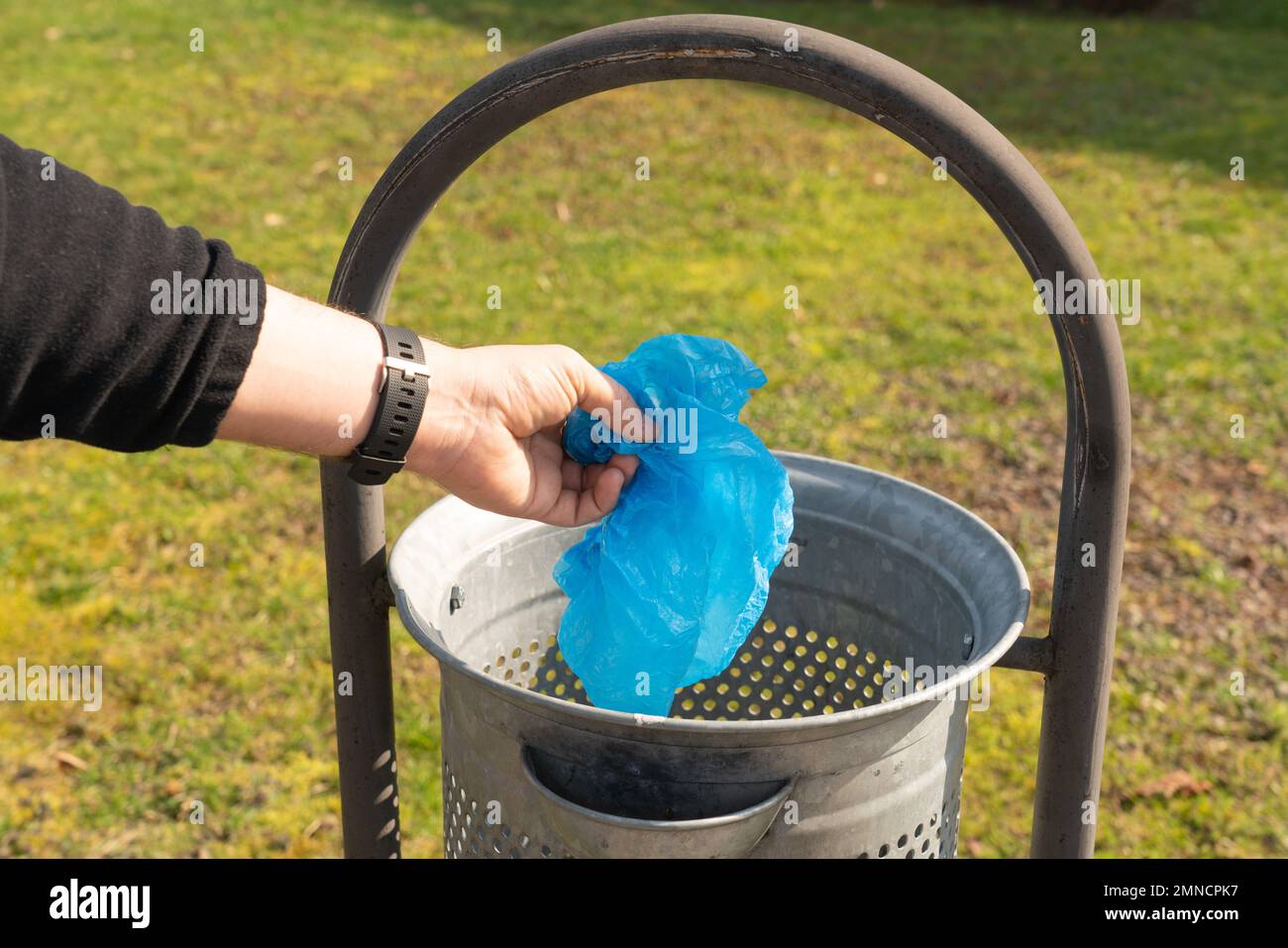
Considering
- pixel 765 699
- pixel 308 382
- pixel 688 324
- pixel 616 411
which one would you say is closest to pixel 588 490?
pixel 616 411

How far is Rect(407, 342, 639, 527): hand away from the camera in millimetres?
1215

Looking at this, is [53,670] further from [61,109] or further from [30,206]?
[61,109]

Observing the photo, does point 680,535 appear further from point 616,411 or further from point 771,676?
point 771,676

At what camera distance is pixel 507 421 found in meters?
1.26

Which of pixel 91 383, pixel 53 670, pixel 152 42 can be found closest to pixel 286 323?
pixel 91 383

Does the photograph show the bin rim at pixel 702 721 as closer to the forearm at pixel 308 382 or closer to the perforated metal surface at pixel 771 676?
the forearm at pixel 308 382

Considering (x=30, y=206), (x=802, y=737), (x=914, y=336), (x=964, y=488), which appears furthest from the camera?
(x=914, y=336)

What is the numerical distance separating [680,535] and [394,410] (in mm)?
344

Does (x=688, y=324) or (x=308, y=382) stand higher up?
(x=688, y=324)

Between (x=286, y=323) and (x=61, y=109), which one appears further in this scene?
(x=61, y=109)

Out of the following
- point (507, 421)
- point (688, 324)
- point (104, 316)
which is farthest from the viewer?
point (688, 324)

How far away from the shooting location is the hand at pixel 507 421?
121cm
